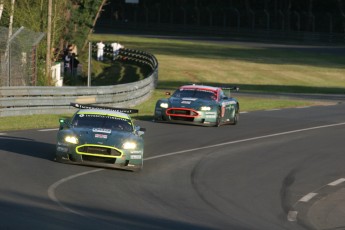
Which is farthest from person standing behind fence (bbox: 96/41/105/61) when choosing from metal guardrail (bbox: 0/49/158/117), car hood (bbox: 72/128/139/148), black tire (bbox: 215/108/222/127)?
car hood (bbox: 72/128/139/148)

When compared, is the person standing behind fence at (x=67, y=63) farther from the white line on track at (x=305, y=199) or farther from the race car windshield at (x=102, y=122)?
the white line on track at (x=305, y=199)

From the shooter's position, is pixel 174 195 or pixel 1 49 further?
pixel 1 49

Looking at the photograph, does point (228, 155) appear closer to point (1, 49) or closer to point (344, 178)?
point (344, 178)

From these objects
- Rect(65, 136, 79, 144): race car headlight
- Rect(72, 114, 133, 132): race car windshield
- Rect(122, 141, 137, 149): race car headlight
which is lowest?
Rect(122, 141, 137, 149): race car headlight

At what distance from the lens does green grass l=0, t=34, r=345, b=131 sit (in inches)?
2027

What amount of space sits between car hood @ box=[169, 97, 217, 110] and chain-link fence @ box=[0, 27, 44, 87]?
511cm

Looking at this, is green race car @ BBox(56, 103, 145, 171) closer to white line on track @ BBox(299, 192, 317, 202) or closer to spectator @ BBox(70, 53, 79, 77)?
white line on track @ BBox(299, 192, 317, 202)

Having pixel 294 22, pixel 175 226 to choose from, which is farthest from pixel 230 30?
pixel 175 226

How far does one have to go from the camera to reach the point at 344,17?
101 meters

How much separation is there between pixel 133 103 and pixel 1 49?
7.39 metres

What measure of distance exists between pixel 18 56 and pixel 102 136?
1249cm

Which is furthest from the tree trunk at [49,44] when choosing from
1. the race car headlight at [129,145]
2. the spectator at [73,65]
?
the race car headlight at [129,145]

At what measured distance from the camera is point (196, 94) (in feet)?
97.5

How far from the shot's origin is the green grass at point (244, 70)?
51478mm
